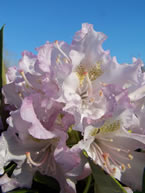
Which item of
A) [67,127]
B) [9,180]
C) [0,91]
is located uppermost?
[0,91]

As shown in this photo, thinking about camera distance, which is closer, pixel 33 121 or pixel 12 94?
pixel 33 121

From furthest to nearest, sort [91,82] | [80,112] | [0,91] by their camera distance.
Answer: [0,91] → [91,82] → [80,112]

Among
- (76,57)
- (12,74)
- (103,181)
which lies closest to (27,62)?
(12,74)

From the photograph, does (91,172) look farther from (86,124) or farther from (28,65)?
(28,65)

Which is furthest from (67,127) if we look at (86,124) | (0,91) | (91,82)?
(0,91)

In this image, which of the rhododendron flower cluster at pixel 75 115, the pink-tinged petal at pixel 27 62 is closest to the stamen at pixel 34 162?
the rhododendron flower cluster at pixel 75 115

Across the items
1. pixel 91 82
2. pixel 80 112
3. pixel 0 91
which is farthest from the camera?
pixel 0 91

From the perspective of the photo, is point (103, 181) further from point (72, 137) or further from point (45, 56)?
point (45, 56)
